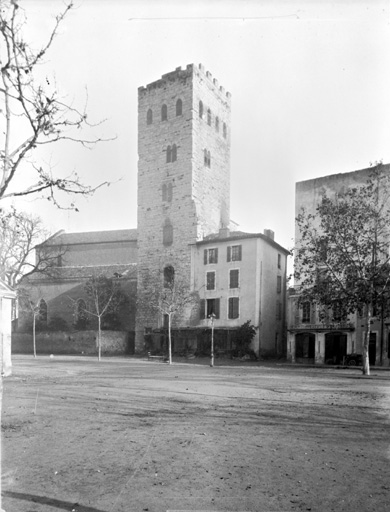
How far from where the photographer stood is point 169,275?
136ft

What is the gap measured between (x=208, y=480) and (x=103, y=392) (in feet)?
27.8

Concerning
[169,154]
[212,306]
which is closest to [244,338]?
[212,306]

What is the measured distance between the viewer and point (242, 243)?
36.8m

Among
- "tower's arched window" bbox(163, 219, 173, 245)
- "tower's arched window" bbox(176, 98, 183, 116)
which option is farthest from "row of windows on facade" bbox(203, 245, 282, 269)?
"tower's arched window" bbox(176, 98, 183, 116)

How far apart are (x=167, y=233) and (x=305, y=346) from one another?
54.4 feet

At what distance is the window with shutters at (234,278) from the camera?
36.7 metres

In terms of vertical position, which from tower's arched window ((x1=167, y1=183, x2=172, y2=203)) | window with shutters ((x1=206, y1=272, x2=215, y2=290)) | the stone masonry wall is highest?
tower's arched window ((x1=167, y1=183, x2=172, y2=203))

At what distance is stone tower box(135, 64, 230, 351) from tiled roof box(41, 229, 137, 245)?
9.90 meters

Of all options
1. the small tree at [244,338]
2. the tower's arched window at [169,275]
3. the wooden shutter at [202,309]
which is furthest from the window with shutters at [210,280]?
the small tree at [244,338]

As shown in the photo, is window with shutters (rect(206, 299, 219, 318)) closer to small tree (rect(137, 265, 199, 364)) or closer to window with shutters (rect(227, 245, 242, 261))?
small tree (rect(137, 265, 199, 364))

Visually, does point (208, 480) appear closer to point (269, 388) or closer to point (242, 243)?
point (269, 388)

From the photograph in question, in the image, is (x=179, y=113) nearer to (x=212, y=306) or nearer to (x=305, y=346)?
(x=212, y=306)

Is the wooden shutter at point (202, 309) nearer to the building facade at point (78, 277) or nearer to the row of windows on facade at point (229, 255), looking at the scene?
the row of windows on facade at point (229, 255)

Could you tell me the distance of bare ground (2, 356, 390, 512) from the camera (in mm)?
5223
